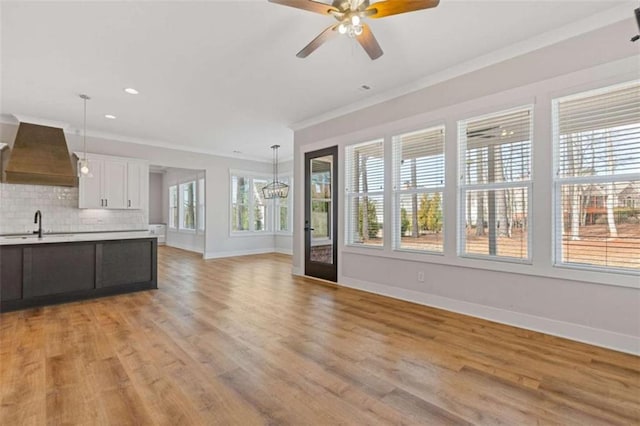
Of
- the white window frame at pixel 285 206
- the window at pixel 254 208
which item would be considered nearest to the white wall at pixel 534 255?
the white window frame at pixel 285 206

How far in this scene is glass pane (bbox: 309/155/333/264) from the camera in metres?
5.45

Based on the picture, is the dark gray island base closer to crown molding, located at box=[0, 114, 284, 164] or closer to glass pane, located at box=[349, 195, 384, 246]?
crown molding, located at box=[0, 114, 284, 164]

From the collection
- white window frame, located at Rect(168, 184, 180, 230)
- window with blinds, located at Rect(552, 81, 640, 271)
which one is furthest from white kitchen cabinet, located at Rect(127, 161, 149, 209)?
window with blinds, located at Rect(552, 81, 640, 271)

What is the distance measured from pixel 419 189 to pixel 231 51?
9.25 feet

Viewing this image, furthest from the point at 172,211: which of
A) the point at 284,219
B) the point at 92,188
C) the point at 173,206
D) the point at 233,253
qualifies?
the point at 92,188

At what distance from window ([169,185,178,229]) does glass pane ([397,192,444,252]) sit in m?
8.78

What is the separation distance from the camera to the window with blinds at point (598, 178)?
107 inches

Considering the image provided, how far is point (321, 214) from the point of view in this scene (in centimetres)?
563

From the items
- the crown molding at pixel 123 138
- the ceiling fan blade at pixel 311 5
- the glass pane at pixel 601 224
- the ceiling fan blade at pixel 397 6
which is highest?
the crown molding at pixel 123 138

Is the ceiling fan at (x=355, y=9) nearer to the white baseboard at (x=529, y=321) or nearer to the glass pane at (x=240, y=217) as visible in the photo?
the white baseboard at (x=529, y=321)

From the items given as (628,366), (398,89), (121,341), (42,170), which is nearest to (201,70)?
(398,89)

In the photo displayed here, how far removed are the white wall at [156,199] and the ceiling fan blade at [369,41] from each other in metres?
11.1

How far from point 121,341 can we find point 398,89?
14.2 ft

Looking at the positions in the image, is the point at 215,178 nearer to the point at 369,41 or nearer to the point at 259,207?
the point at 259,207
